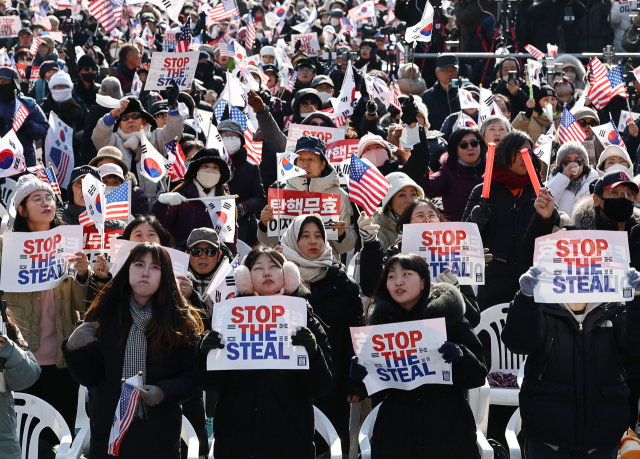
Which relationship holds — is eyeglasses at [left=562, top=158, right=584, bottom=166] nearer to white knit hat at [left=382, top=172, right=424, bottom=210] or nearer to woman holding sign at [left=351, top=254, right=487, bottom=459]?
white knit hat at [left=382, top=172, right=424, bottom=210]

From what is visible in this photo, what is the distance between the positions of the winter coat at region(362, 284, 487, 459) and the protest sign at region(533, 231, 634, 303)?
0.43m

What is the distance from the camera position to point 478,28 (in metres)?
14.3

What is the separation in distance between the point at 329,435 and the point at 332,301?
0.82 meters

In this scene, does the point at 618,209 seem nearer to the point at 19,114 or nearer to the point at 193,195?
the point at 193,195

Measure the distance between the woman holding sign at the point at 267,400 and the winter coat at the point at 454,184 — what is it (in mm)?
2866

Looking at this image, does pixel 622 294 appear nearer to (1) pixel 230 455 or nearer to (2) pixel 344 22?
(1) pixel 230 455

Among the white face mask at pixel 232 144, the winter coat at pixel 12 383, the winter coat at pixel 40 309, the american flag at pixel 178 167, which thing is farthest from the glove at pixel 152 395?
the white face mask at pixel 232 144

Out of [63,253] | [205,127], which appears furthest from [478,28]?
[63,253]

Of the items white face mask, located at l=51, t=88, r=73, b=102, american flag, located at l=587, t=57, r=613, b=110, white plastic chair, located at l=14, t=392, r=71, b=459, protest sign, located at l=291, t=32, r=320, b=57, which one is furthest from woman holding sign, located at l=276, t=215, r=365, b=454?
protest sign, located at l=291, t=32, r=320, b=57

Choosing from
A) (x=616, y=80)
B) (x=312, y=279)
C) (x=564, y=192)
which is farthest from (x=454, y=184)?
(x=616, y=80)

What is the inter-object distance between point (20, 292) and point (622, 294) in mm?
3460

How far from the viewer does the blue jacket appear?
9227mm

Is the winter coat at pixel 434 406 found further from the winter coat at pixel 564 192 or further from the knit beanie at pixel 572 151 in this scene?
the knit beanie at pixel 572 151

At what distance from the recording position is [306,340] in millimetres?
4133
